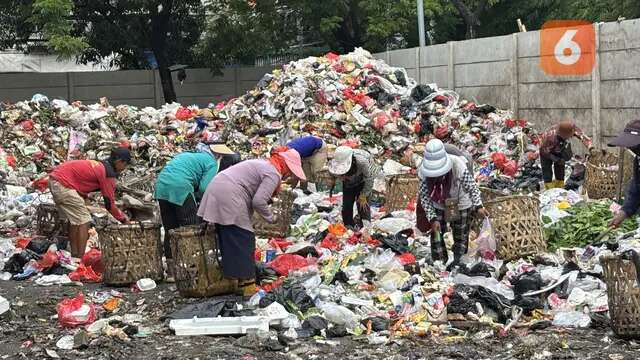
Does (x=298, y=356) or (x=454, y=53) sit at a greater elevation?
(x=454, y=53)

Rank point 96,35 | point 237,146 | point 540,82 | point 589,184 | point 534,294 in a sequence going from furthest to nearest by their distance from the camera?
1. point 96,35
2. point 237,146
3. point 540,82
4. point 589,184
5. point 534,294

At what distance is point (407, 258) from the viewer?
7.63 meters

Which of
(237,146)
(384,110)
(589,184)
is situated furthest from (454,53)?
(589,184)

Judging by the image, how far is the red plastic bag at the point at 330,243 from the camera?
849 centimetres

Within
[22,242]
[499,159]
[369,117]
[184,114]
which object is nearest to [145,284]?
[22,242]

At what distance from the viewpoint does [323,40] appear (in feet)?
84.8

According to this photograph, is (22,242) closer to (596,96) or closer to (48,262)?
(48,262)

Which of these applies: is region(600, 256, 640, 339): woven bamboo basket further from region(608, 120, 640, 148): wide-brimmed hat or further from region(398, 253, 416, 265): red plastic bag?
region(398, 253, 416, 265): red plastic bag

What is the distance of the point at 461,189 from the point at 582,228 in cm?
142

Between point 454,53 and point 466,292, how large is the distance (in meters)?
11.3

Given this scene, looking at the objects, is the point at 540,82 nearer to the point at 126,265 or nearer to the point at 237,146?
the point at 237,146

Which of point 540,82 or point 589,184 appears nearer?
point 589,184

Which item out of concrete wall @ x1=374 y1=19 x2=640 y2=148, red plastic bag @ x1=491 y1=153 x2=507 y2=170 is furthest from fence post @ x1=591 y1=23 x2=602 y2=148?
red plastic bag @ x1=491 y1=153 x2=507 y2=170

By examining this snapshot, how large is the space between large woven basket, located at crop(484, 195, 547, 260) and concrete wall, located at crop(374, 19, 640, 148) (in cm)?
537
